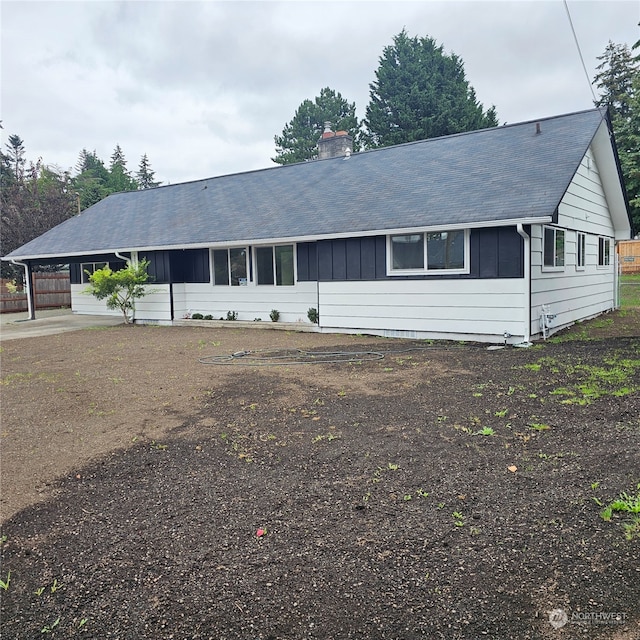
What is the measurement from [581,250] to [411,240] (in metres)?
4.89

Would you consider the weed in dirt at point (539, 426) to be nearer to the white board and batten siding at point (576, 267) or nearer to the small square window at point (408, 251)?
the white board and batten siding at point (576, 267)

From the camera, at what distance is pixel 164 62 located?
1259 cm

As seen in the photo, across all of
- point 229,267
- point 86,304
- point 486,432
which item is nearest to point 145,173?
point 86,304

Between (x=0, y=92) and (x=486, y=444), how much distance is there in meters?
8.00

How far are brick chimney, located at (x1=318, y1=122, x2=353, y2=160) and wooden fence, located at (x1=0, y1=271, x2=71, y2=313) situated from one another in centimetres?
1272

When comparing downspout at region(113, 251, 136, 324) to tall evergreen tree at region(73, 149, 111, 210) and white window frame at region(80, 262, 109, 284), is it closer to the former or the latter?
white window frame at region(80, 262, 109, 284)

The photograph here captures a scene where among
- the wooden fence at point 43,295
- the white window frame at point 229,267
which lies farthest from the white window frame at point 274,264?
the wooden fence at point 43,295

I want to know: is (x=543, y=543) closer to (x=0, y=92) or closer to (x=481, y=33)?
(x=0, y=92)

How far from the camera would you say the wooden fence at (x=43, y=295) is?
69.4 ft

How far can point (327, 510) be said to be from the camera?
10.4 ft

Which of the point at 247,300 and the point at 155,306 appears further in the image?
the point at 155,306

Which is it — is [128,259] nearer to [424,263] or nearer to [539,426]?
[424,263]

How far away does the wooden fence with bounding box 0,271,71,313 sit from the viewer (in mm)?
21156

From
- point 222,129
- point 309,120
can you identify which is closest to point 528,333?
point 222,129
